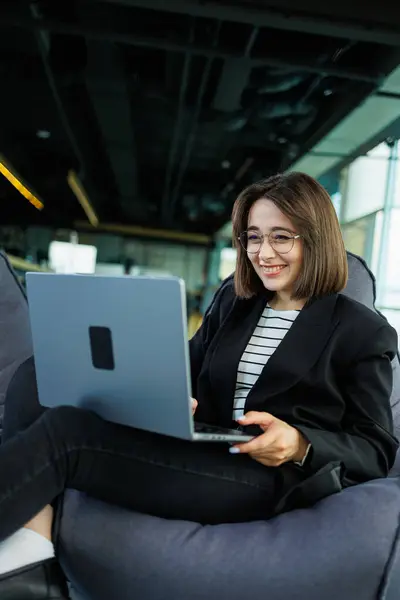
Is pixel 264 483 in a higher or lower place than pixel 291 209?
lower

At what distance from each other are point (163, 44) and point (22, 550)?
4386mm

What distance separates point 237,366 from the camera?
147 centimetres

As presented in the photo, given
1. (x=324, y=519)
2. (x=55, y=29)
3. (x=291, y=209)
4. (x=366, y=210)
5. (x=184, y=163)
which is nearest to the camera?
(x=324, y=519)

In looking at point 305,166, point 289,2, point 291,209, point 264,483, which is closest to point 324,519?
point 264,483

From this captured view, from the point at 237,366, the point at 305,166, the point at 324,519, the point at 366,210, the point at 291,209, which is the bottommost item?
the point at 324,519

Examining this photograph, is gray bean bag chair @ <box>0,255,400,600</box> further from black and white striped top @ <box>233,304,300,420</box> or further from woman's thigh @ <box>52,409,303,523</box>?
black and white striped top @ <box>233,304,300,420</box>

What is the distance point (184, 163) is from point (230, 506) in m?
9.81

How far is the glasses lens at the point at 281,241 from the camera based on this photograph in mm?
1440

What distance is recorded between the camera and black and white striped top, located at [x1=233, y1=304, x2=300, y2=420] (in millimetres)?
1470

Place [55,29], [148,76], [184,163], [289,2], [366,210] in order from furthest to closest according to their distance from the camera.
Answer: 1. [184,163]
2. [366,210]
3. [148,76]
4. [55,29]
5. [289,2]

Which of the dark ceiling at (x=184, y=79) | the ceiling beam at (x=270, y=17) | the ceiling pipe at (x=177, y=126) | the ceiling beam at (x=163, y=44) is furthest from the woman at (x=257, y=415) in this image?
the ceiling pipe at (x=177, y=126)

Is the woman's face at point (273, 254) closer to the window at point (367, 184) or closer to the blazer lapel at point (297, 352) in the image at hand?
the blazer lapel at point (297, 352)

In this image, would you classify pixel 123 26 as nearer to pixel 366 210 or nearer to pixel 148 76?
pixel 148 76

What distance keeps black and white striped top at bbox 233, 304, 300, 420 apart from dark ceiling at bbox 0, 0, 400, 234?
2918 millimetres
